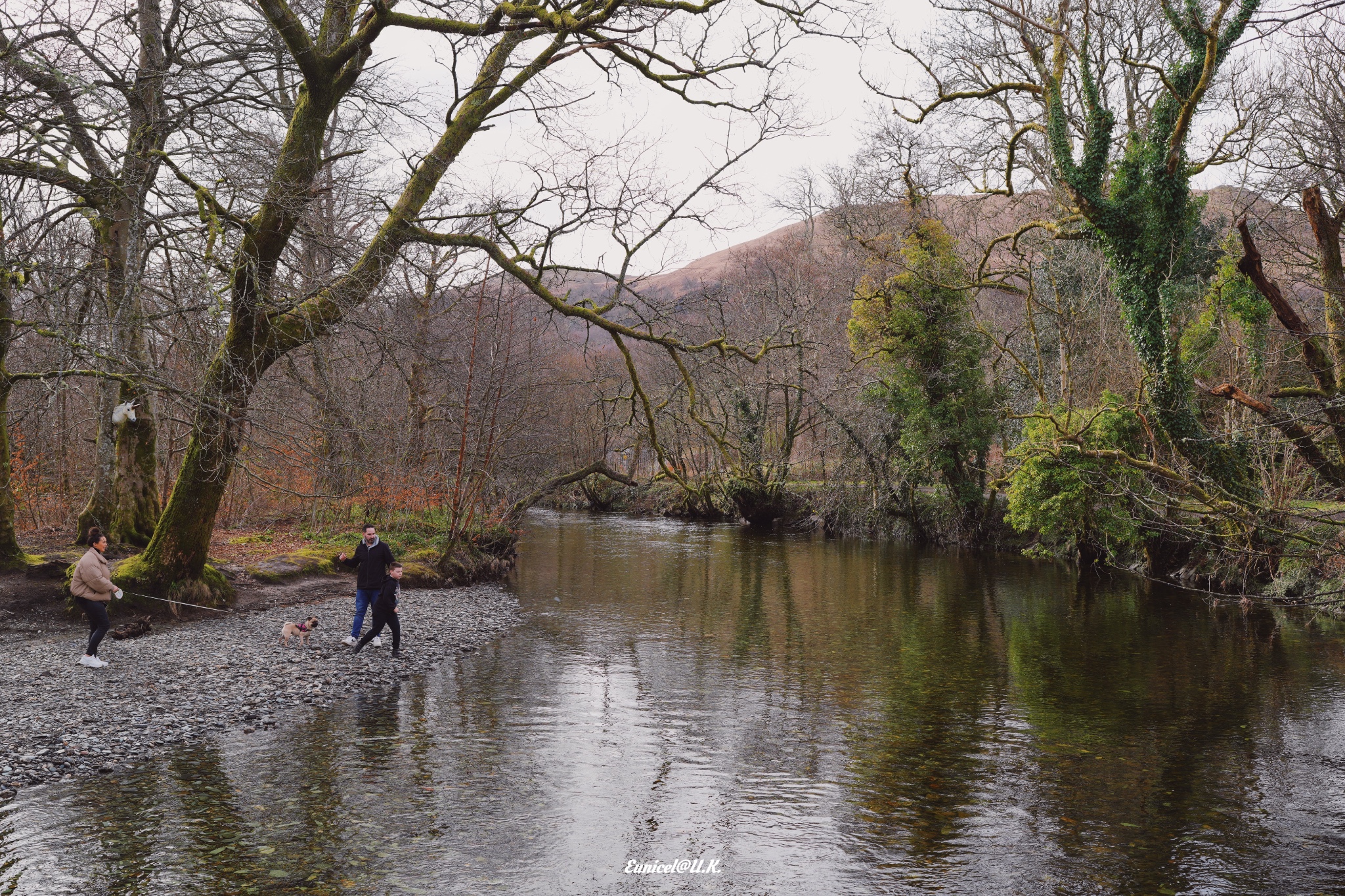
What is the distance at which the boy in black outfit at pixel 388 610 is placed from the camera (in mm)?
12961

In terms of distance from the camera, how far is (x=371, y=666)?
41.5ft

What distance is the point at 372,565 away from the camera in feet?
42.4

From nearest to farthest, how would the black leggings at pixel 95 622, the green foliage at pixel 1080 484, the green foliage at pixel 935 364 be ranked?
1. the black leggings at pixel 95 622
2. the green foliage at pixel 1080 484
3. the green foliage at pixel 935 364

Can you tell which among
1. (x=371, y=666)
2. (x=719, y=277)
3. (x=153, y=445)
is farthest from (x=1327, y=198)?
(x=719, y=277)

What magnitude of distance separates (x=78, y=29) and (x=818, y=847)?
10584mm

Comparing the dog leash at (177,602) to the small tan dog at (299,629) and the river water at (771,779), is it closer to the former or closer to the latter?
the small tan dog at (299,629)

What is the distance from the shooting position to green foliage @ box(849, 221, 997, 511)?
29484 mm

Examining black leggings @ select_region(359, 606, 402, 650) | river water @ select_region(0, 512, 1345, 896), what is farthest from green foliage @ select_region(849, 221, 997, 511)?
black leggings @ select_region(359, 606, 402, 650)

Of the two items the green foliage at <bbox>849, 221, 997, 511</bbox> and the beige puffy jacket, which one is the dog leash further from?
the green foliage at <bbox>849, 221, 997, 511</bbox>

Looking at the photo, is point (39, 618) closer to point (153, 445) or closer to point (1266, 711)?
point (153, 445)

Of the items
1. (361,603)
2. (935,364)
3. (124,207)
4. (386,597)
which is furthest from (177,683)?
(935,364)

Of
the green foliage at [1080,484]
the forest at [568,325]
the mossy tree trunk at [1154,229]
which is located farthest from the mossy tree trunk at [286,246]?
the green foliage at [1080,484]

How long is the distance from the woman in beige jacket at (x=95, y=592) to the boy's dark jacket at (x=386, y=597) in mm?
3282

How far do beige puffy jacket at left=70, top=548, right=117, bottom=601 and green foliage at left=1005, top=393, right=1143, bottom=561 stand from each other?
54.8 feet
